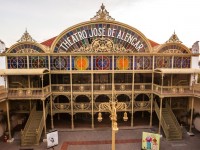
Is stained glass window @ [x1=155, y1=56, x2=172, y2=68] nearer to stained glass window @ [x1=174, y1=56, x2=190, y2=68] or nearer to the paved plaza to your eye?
stained glass window @ [x1=174, y1=56, x2=190, y2=68]

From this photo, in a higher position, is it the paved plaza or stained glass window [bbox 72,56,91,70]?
stained glass window [bbox 72,56,91,70]

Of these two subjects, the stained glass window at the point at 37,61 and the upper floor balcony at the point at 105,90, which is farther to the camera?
the stained glass window at the point at 37,61

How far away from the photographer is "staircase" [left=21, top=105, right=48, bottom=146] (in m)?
16.2

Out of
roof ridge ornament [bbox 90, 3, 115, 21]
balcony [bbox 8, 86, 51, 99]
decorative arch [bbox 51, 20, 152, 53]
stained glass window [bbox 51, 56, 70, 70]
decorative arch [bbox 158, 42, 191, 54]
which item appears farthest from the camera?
decorative arch [bbox 158, 42, 191, 54]

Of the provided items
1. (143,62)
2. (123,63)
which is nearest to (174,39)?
(143,62)

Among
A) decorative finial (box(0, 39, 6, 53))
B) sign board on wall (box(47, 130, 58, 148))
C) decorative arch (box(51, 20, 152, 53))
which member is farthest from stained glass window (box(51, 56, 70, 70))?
sign board on wall (box(47, 130, 58, 148))

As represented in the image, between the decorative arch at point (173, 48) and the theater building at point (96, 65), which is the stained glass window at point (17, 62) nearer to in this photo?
the theater building at point (96, 65)

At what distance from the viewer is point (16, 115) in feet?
67.3

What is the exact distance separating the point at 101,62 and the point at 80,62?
8.07ft

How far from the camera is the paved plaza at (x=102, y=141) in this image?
15758mm

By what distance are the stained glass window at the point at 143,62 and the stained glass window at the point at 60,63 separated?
26.8 ft

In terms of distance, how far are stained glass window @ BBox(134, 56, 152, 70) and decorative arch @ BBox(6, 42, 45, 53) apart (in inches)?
435

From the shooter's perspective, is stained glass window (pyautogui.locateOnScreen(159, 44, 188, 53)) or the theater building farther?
stained glass window (pyautogui.locateOnScreen(159, 44, 188, 53))

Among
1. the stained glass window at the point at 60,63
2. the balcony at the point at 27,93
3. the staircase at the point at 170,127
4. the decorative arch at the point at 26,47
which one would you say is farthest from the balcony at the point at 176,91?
the decorative arch at the point at 26,47
